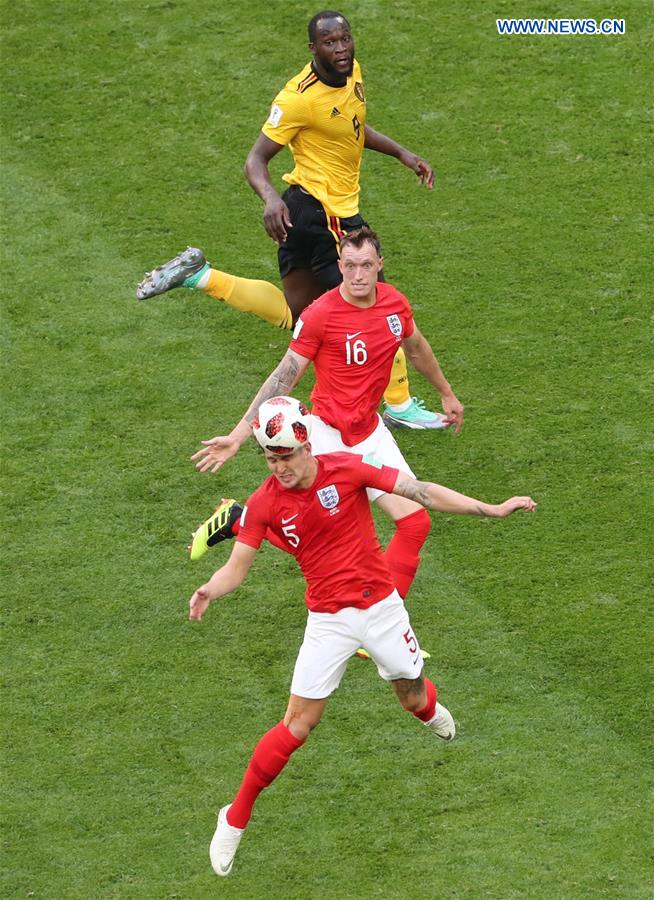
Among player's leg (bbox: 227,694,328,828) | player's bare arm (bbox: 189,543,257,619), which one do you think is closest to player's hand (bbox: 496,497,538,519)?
player's bare arm (bbox: 189,543,257,619)

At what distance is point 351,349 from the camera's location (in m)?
9.16

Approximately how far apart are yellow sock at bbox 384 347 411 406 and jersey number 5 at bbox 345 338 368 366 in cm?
192

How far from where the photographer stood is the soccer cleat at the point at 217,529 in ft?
32.4

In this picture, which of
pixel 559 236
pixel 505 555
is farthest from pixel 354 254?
pixel 559 236

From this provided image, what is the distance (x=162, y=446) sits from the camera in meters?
11.6

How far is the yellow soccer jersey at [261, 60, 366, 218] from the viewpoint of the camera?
1047 cm

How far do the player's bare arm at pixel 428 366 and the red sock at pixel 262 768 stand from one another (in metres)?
2.48

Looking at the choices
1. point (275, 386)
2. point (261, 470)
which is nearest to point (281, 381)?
point (275, 386)

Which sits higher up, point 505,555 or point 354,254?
point 354,254

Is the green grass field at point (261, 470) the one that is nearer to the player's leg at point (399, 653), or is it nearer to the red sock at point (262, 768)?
→ the red sock at point (262, 768)

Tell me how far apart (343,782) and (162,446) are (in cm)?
354

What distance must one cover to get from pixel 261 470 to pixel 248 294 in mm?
1325

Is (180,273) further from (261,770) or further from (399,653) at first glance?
(261,770)

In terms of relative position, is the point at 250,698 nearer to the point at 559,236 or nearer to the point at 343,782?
the point at 343,782
